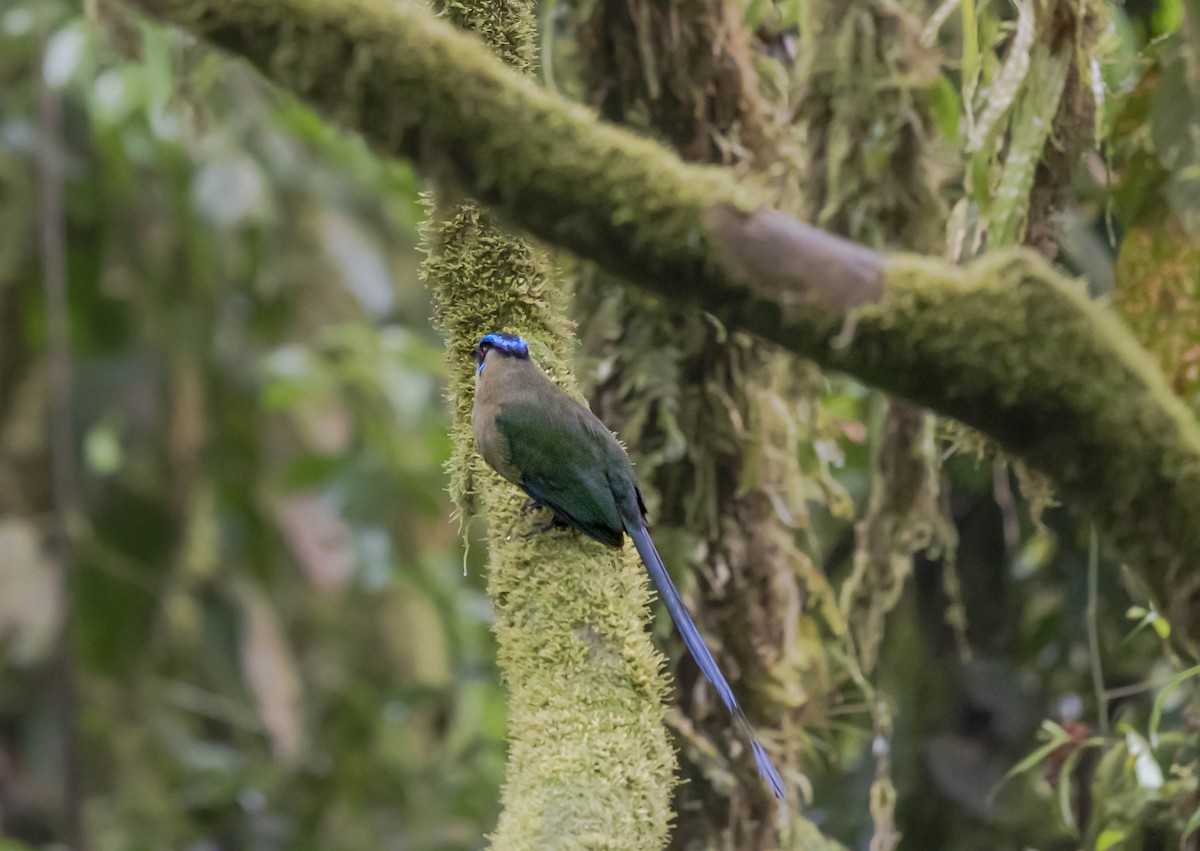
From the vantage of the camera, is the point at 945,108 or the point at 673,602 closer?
the point at 673,602

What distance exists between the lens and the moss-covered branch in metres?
1.36

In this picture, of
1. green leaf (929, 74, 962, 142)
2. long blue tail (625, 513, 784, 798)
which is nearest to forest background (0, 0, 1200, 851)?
green leaf (929, 74, 962, 142)

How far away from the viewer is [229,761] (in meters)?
3.89

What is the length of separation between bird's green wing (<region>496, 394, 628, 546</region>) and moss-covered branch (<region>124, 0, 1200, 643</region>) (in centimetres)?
47

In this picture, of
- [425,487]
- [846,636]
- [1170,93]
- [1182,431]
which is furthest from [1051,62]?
[425,487]

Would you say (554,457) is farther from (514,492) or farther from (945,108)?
(945,108)

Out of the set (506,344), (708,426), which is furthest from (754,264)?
(708,426)

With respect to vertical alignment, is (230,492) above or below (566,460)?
above

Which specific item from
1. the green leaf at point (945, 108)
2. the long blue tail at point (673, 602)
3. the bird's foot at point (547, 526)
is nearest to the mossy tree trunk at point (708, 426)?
the green leaf at point (945, 108)

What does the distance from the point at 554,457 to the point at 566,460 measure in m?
0.02

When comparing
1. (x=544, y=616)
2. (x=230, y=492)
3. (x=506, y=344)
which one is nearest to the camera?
(x=544, y=616)

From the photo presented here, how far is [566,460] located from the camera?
1.90 metres

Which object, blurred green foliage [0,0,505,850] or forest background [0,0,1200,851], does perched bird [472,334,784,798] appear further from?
blurred green foliage [0,0,505,850]

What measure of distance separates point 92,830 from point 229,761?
68 cm
